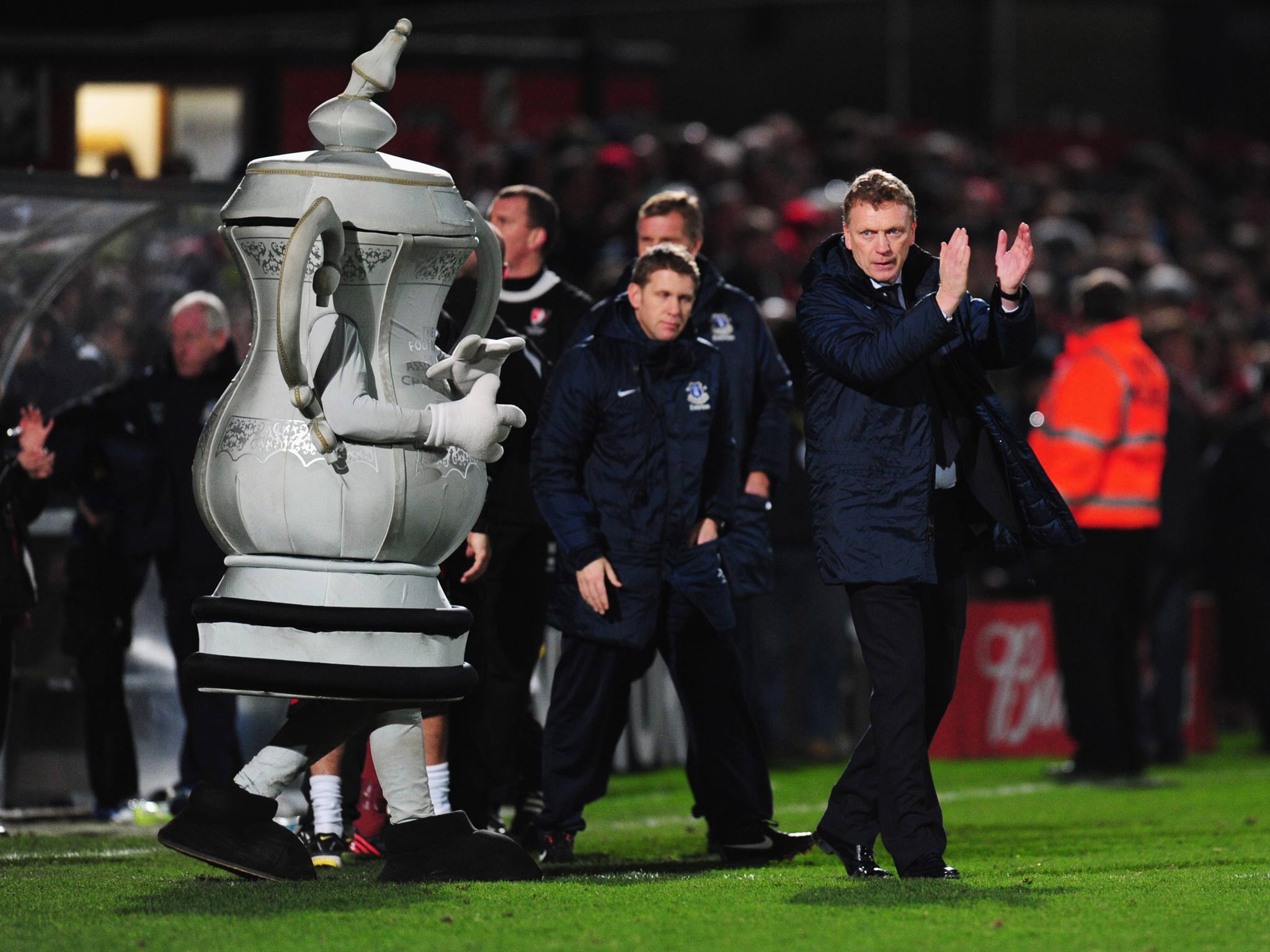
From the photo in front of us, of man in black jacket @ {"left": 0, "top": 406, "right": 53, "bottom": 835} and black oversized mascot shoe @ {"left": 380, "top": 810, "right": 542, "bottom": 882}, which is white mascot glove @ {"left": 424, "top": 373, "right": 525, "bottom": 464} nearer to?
black oversized mascot shoe @ {"left": 380, "top": 810, "right": 542, "bottom": 882}

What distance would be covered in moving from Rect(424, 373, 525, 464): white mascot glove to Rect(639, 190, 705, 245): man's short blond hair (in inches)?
90.7

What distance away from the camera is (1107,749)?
11180 mm

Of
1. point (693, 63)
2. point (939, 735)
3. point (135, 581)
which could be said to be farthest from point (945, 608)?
point (693, 63)

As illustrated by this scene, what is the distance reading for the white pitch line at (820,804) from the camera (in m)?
9.10

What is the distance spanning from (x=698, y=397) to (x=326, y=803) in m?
1.83

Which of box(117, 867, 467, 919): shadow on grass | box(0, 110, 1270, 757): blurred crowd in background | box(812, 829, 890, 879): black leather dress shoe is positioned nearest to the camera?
box(117, 867, 467, 919): shadow on grass

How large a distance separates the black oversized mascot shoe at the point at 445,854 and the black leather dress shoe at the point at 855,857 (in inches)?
39.9

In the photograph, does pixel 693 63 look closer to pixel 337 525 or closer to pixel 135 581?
pixel 135 581

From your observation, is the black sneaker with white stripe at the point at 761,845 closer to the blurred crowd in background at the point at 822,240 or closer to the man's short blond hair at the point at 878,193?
the blurred crowd in background at the point at 822,240

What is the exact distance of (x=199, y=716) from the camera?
899 centimetres

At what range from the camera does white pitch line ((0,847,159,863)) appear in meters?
7.56

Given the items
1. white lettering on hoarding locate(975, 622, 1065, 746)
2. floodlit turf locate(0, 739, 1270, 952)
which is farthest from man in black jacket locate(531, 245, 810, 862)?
white lettering on hoarding locate(975, 622, 1065, 746)

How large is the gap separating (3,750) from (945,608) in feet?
15.3

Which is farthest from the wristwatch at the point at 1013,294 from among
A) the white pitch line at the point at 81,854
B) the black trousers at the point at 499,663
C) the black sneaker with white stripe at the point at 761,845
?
the white pitch line at the point at 81,854
